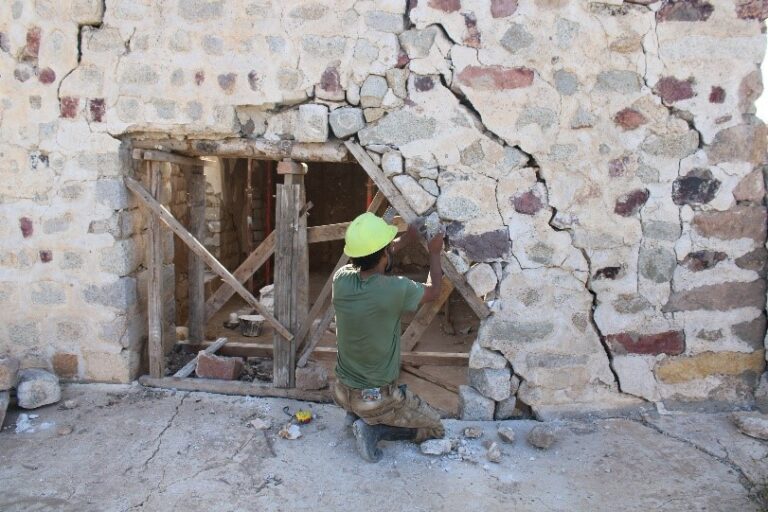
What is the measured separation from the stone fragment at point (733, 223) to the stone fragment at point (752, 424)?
102 cm

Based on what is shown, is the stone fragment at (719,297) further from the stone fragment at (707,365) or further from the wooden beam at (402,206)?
the wooden beam at (402,206)

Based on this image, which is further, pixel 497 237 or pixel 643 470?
pixel 497 237

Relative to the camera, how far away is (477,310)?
350 centimetres

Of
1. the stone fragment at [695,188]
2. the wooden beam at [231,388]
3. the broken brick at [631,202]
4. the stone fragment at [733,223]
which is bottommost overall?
the wooden beam at [231,388]

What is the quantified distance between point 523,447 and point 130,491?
2037 millimetres

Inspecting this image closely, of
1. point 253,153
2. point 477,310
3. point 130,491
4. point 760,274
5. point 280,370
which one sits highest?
point 253,153

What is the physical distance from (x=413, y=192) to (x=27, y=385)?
2.58 meters

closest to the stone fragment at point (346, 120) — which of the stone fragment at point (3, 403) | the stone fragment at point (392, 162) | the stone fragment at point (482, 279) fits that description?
the stone fragment at point (392, 162)

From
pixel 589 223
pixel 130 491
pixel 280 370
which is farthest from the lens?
pixel 280 370

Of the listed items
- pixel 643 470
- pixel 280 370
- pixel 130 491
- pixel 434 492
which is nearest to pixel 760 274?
pixel 643 470

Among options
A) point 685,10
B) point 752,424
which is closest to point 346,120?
point 685,10

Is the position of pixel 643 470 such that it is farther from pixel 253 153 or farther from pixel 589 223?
pixel 253 153

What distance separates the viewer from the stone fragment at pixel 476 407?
3.56 m

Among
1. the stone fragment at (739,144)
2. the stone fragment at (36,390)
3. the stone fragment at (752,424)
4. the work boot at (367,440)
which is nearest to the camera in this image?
the work boot at (367,440)
